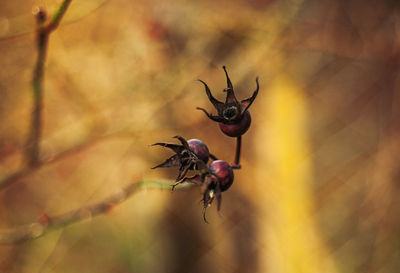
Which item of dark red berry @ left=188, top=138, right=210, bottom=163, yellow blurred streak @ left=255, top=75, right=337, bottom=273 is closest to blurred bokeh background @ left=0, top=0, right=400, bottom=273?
yellow blurred streak @ left=255, top=75, right=337, bottom=273

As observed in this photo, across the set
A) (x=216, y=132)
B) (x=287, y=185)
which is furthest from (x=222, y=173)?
(x=287, y=185)

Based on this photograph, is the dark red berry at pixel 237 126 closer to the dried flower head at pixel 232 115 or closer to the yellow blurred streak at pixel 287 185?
the dried flower head at pixel 232 115

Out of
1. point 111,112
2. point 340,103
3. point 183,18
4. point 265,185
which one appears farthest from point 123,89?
point 340,103

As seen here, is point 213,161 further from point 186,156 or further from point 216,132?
point 216,132

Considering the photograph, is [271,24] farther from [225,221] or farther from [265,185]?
[225,221]

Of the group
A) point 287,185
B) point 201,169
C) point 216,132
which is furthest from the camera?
point 287,185

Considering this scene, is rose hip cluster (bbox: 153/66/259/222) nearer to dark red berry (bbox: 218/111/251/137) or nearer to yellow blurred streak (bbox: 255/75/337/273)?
dark red berry (bbox: 218/111/251/137)
